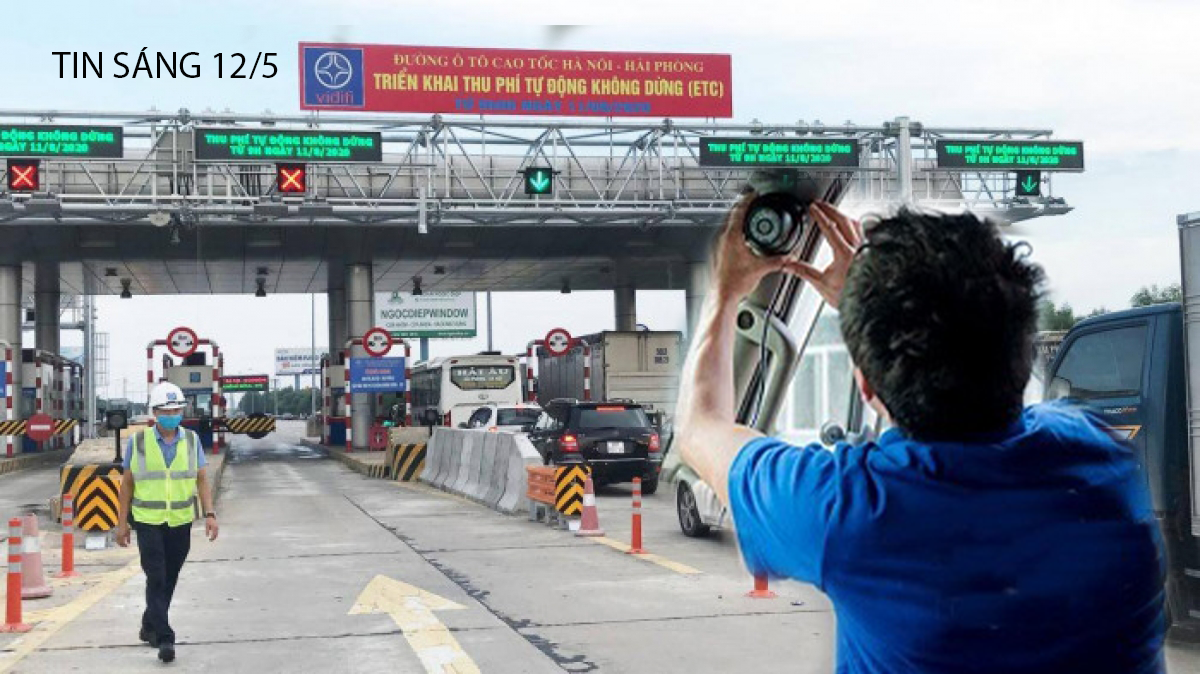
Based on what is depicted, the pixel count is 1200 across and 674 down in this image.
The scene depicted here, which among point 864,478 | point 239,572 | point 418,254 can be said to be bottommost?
point 239,572

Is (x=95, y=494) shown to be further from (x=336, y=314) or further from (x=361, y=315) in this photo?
(x=336, y=314)

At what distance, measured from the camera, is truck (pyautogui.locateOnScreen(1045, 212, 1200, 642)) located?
754 centimetres

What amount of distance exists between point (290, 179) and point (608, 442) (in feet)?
37.4

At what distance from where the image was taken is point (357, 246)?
40219 millimetres

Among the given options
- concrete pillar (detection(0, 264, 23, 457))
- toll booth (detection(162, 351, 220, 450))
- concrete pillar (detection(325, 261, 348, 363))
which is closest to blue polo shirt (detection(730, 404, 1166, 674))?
toll booth (detection(162, 351, 220, 450))

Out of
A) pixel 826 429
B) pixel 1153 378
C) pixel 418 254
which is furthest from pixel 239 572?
pixel 418 254

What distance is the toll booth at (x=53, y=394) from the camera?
130 ft

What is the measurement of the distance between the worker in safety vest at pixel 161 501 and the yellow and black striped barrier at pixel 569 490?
7.45 m

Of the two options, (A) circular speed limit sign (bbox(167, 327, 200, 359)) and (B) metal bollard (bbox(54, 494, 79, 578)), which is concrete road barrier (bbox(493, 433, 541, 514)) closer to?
(B) metal bollard (bbox(54, 494, 79, 578))

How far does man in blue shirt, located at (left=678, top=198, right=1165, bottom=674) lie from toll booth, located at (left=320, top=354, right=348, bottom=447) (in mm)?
44642

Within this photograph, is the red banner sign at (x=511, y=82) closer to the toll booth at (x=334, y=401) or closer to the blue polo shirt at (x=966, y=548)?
the toll booth at (x=334, y=401)

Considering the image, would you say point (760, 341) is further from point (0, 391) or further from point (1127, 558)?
point (0, 391)

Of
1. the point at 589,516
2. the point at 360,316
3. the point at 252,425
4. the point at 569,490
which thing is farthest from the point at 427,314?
the point at 589,516

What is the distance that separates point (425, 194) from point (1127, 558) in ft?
97.0
